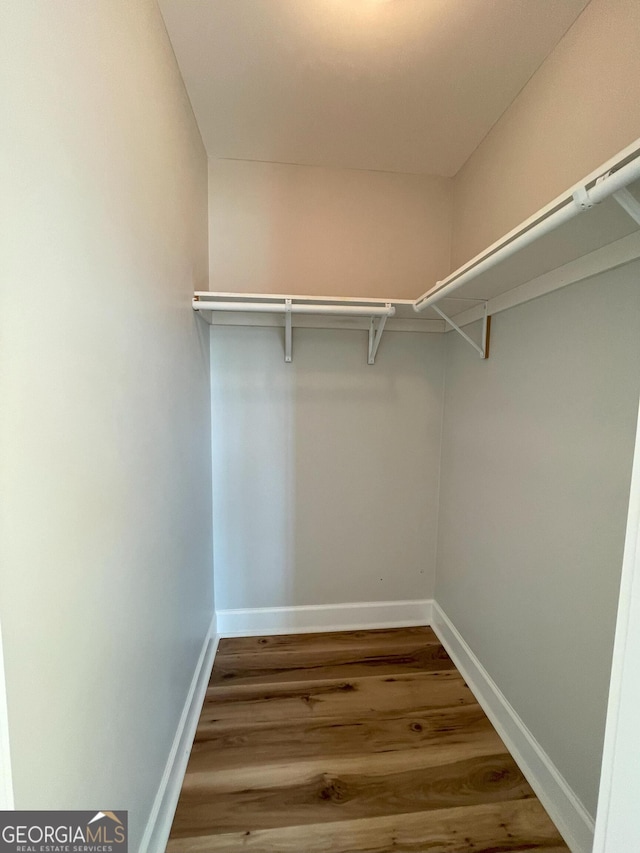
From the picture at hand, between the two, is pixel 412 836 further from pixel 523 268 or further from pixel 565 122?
pixel 565 122

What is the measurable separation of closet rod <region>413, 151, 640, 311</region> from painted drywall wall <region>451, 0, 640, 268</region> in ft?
1.15

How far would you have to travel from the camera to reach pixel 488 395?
163cm

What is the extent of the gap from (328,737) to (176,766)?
563 mm

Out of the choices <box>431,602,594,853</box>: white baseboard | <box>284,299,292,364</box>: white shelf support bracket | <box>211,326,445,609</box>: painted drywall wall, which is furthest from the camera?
<box>211,326,445,609</box>: painted drywall wall

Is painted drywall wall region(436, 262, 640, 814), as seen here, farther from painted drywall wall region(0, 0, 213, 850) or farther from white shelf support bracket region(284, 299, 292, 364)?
painted drywall wall region(0, 0, 213, 850)

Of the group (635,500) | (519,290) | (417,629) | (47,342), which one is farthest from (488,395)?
(47,342)

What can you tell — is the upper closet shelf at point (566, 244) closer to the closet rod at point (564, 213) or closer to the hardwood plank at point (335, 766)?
the closet rod at point (564, 213)

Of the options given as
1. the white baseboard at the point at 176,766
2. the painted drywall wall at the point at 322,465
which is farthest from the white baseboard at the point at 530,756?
the white baseboard at the point at 176,766

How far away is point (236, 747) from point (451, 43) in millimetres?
2579

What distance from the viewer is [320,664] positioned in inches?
74.3

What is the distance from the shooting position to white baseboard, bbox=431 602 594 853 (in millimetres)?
1129

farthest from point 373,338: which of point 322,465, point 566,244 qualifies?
point 566,244

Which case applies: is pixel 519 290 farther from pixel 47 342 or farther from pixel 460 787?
pixel 460 787

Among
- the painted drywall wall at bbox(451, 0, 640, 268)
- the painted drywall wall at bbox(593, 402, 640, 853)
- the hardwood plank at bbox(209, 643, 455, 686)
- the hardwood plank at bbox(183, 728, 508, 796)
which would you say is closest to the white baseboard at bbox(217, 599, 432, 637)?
the hardwood plank at bbox(209, 643, 455, 686)
